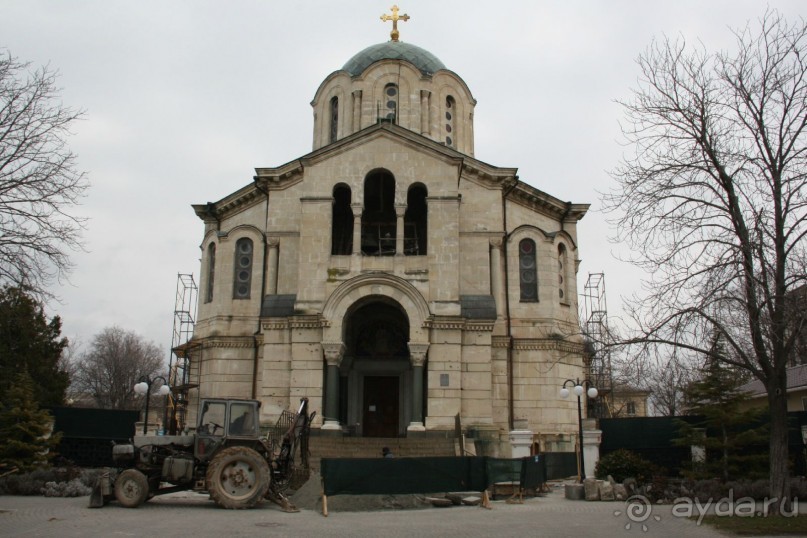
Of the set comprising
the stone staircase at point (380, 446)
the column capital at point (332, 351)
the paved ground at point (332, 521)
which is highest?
the column capital at point (332, 351)

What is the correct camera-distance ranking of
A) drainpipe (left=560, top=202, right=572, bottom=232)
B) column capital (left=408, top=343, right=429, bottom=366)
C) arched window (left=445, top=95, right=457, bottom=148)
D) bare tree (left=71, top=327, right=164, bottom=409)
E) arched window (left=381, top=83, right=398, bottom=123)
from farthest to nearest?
bare tree (left=71, top=327, right=164, bottom=409) → arched window (left=445, top=95, right=457, bottom=148) → arched window (left=381, top=83, right=398, bottom=123) → drainpipe (left=560, top=202, right=572, bottom=232) → column capital (left=408, top=343, right=429, bottom=366)

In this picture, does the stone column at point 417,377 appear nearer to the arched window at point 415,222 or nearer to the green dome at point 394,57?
the arched window at point 415,222

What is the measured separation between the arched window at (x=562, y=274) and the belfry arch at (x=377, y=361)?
7341 millimetres

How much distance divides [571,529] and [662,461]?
10.8 metres

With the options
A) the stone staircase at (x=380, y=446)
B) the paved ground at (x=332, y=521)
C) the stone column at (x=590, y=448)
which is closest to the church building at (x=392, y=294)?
the stone staircase at (x=380, y=446)

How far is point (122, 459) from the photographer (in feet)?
57.1

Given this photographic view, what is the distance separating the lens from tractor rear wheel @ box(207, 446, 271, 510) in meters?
17.0

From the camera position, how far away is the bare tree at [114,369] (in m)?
67.9

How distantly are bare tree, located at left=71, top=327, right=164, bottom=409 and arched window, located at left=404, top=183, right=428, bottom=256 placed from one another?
40.9m

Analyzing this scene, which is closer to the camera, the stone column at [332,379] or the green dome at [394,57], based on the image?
the stone column at [332,379]

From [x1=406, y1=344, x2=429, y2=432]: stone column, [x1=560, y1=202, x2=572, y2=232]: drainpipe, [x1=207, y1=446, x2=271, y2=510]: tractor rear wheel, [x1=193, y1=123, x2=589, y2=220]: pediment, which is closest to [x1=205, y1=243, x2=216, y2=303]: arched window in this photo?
[x1=193, y1=123, x2=589, y2=220]: pediment

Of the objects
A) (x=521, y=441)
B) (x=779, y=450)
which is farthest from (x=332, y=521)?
(x=521, y=441)

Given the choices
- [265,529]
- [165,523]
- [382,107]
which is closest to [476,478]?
[265,529]

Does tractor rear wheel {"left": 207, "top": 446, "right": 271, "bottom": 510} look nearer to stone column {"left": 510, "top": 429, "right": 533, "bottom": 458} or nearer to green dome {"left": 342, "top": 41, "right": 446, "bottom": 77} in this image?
stone column {"left": 510, "top": 429, "right": 533, "bottom": 458}
